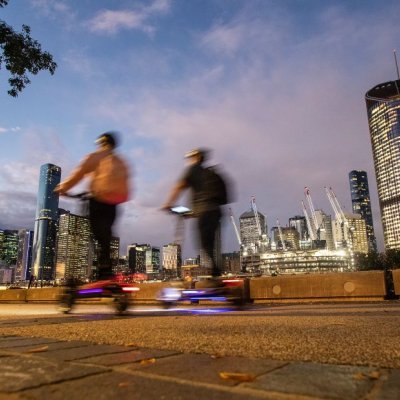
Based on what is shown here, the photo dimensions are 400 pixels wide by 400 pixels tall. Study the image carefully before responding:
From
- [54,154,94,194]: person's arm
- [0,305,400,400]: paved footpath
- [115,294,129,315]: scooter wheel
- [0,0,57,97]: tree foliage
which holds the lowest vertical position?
[0,305,400,400]: paved footpath

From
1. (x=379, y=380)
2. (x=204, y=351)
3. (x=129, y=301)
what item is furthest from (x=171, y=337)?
(x=129, y=301)

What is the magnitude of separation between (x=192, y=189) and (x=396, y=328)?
3719 millimetres

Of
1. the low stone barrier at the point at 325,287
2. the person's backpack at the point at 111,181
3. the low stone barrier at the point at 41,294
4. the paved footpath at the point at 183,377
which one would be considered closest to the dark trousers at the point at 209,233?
the person's backpack at the point at 111,181

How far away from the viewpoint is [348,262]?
192125 mm

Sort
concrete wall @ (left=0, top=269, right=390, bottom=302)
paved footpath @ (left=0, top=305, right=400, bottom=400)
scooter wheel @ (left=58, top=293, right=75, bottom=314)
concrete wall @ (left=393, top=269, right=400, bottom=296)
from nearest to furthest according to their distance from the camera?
paved footpath @ (left=0, top=305, right=400, bottom=400), scooter wheel @ (left=58, top=293, right=75, bottom=314), concrete wall @ (left=393, top=269, right=400, bottom=296), concrete wall @ (left=0, top=269, right=390, bottom=302)

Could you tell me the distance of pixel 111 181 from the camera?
5.97 m

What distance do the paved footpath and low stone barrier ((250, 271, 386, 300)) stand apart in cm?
864

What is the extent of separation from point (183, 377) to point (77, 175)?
195 inches

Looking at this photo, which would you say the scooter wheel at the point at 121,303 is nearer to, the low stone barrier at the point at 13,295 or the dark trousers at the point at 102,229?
the dark trousers at the point at 102,229

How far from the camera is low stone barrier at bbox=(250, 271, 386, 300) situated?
977 centimetres

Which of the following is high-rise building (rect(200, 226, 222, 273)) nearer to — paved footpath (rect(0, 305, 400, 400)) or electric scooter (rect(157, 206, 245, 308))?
electric scooter (rect(157, 206, 245, 308))

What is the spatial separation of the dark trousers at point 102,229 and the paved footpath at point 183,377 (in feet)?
12.2

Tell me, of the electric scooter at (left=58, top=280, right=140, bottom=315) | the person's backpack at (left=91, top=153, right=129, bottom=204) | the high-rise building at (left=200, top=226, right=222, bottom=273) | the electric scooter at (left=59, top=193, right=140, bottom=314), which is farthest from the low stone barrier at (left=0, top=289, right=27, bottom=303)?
the high-rise building at (left=200, top=226, right=222, bottom=273)

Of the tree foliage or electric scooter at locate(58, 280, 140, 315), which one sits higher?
the tree foliage
